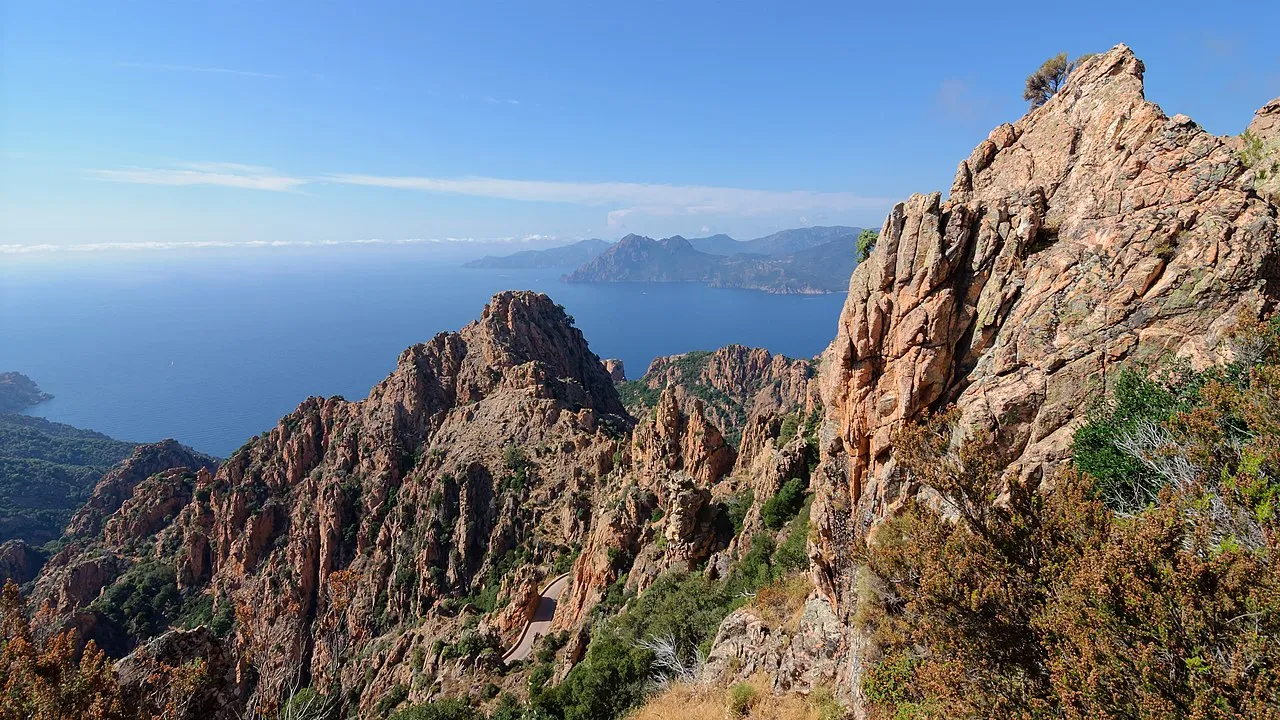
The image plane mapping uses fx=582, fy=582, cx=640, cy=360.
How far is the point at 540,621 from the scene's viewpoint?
3794cm

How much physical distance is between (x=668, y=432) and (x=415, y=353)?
39916mm

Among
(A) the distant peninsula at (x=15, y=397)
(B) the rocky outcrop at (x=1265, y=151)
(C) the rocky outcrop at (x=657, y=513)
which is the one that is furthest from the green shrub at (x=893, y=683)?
(A) the distant peninsula at (x=15, y=397)

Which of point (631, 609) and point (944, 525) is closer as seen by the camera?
point (944, 525)

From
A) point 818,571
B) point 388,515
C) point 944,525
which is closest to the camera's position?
point 944,525

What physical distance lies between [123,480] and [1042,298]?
118217mm

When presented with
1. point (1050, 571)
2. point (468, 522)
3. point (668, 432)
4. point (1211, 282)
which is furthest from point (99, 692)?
point (468, 522)

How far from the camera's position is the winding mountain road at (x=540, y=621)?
1359 inches

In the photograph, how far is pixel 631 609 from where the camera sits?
28.2 meters

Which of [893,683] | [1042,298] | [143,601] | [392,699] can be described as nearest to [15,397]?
[143,601]

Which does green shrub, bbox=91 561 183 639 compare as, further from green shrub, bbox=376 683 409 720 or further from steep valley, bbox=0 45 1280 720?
green shrub, bbox=376 683 409 720

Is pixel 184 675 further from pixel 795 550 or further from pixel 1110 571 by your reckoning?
pixel 795 550

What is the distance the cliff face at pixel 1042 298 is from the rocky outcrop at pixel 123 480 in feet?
299

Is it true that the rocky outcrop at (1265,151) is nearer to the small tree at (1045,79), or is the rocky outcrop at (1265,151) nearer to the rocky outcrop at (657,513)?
the small tree at (1045,79)

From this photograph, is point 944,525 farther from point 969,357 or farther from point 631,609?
point 631,609
